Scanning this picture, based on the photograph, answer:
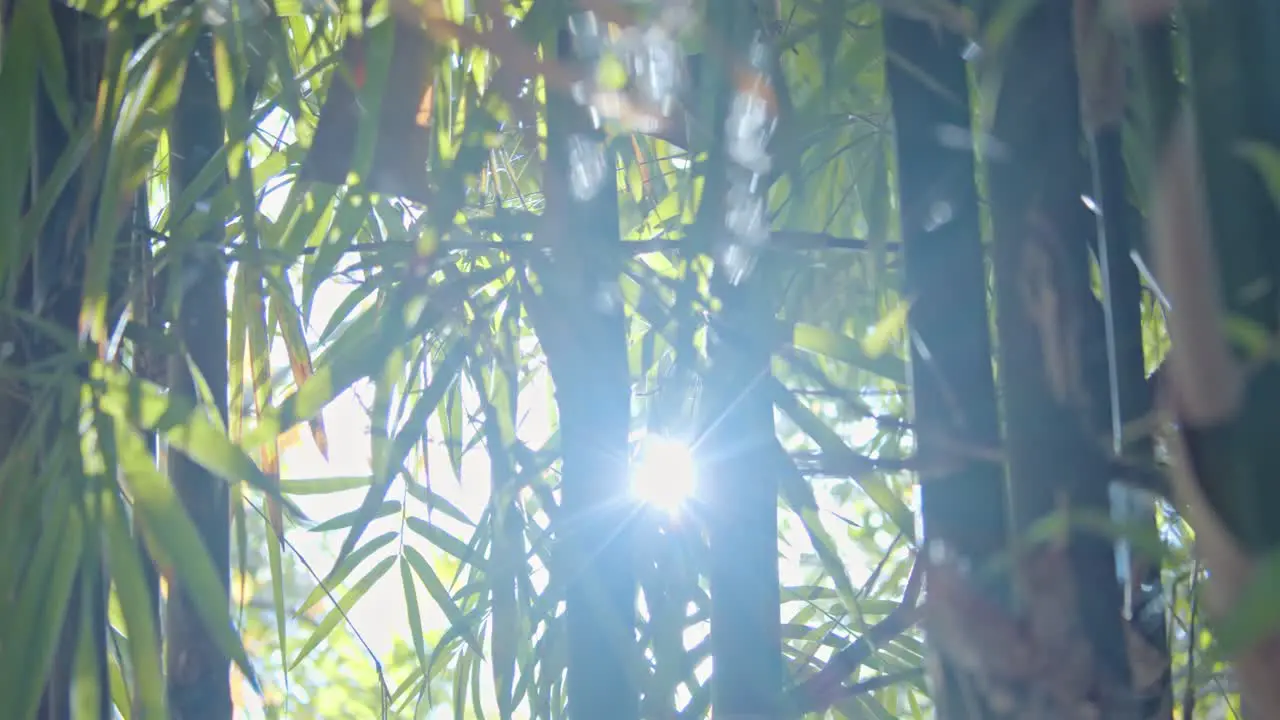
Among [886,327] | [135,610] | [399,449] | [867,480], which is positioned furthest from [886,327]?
[135,610]

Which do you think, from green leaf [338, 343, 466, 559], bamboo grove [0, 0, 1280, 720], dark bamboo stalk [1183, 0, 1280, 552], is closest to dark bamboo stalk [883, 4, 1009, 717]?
bamboo grove [0, 0, 1280, 720]

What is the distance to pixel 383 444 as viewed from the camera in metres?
0.48

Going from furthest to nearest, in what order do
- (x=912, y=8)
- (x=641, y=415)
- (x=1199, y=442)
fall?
(x=641, y=415), (x=912, y=8), (x=1199, y=442)

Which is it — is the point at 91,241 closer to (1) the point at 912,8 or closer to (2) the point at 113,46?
(2) the point at 113,46

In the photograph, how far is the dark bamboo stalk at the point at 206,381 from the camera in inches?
21.1

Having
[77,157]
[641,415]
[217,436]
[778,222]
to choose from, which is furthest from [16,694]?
[778,222]

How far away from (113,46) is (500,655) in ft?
1.09

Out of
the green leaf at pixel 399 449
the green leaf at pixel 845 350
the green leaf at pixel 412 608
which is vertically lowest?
the green leaf at pixel 412 608

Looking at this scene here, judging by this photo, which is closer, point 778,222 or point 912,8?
point 912,8

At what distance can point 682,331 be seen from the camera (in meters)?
0.47

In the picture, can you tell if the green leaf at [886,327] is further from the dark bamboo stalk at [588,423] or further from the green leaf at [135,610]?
the green leaf at [135,610]

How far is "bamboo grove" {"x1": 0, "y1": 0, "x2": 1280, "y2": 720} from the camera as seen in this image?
0.30 metres

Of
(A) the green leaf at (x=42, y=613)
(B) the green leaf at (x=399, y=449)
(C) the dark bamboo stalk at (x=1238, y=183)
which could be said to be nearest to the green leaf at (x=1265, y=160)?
(C) the dark bamboo stalk at (x=1238, y=183)

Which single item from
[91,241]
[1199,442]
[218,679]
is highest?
[91,241]
